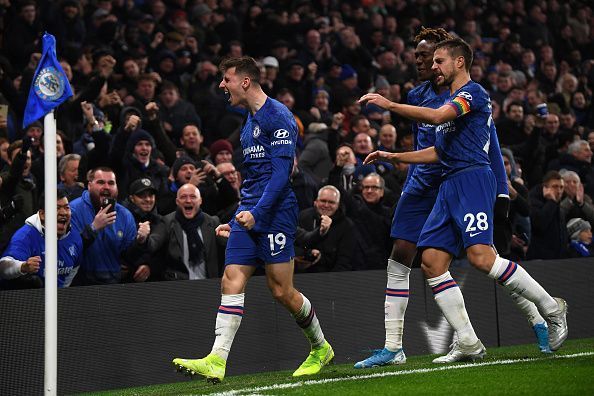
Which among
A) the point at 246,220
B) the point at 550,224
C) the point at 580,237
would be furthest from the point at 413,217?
the point at 580,237

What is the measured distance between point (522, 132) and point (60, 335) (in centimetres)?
1000

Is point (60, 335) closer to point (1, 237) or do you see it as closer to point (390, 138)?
point (1, 237)

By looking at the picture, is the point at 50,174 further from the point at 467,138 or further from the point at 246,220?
the point at 467,138

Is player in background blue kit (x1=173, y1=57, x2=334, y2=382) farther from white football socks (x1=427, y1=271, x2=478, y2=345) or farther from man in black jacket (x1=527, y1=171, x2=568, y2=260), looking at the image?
man in black jacket (x1=527, y1=171, x2=568, y2=260)

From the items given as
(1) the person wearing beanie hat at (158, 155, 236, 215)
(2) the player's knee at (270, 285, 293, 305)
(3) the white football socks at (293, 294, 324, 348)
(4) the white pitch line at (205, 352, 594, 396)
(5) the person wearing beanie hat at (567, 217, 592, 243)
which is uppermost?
(1) the person wearing beanie hat at (158, 155, 236, 215)

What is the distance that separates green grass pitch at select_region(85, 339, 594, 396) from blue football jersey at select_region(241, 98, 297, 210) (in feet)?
4.44

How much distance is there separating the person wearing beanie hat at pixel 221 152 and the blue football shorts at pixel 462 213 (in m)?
4.72

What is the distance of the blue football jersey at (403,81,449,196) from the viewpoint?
328 inches

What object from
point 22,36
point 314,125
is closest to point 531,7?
point 314,125

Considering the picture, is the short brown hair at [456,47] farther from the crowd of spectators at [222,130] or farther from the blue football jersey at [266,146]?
the crowd of spectators at [222,130]

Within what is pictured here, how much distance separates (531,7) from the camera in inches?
955

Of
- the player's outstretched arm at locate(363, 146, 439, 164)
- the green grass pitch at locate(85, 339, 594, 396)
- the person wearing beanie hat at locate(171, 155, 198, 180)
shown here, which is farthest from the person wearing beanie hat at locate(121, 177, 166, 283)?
the player's outstretched arm at locate(363, 146, 439, 164)

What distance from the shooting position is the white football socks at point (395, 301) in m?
8.48

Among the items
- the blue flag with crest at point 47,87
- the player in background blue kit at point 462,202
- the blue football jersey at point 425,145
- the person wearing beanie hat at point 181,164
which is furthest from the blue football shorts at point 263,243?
the person wearing beanie hat at point 181,164
